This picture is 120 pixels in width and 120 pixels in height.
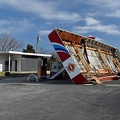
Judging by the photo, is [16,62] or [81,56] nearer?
[81,56]

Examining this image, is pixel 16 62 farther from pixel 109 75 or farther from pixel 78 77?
pixel 78 77

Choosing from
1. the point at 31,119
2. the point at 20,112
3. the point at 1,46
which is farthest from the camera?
the point at 1,46

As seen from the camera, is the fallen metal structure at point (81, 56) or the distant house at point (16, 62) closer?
the fallen metal structure at point (81, 56)

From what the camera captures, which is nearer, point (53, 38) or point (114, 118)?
point (114, 118)

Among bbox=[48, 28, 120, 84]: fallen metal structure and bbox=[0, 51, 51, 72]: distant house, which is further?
bbox=[0, 51, 51, 72]: distant house

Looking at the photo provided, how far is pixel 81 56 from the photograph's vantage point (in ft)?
61.1

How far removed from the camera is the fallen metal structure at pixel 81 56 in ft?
55.0

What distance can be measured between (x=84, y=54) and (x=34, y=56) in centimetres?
2603

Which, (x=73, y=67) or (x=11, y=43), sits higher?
(x=11, y=43)

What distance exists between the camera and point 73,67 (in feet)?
54.6

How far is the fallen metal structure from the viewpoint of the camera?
16.8 metres

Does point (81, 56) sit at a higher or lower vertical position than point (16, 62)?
lower

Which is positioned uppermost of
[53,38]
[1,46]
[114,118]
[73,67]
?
[1,46]

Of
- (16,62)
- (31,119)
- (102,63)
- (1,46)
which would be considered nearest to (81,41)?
(102,63)
